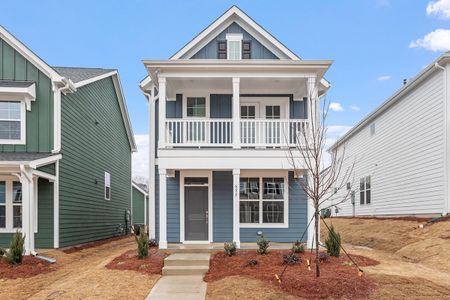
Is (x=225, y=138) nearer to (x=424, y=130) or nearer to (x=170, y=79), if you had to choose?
(x=170, y=79)

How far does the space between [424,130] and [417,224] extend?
3.94m

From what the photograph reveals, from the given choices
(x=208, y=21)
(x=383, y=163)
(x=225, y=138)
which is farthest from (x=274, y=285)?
(x=383, y=163)

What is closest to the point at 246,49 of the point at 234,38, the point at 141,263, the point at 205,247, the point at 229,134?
the point at 234,38

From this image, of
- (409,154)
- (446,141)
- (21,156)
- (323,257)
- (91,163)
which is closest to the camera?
(323,257)

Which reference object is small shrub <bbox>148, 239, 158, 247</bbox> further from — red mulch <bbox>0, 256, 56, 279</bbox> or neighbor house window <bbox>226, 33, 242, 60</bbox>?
neighbor house window <bbox>226, 33, 242, 60</bbox>

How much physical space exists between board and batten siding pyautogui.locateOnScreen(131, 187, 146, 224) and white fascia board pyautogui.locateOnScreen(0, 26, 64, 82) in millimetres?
16919

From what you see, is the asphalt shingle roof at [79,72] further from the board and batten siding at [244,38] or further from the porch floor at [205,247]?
the porch floor at [205,247]

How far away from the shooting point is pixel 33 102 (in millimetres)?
15602

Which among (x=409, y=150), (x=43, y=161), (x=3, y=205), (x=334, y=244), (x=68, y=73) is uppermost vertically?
(x=68, y=73)

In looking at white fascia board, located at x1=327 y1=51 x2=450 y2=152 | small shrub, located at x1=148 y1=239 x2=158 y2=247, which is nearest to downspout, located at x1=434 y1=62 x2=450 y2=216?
white fascia board, located at x1=327 y1=51 x2=450 y2=152

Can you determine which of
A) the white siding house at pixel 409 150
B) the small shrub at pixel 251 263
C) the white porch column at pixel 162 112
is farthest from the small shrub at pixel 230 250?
the white siding house at pixel 409 150

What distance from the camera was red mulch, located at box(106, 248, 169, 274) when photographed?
11095mm

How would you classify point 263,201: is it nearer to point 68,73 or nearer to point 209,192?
point 209,192

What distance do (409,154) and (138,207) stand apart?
65.6 ft
